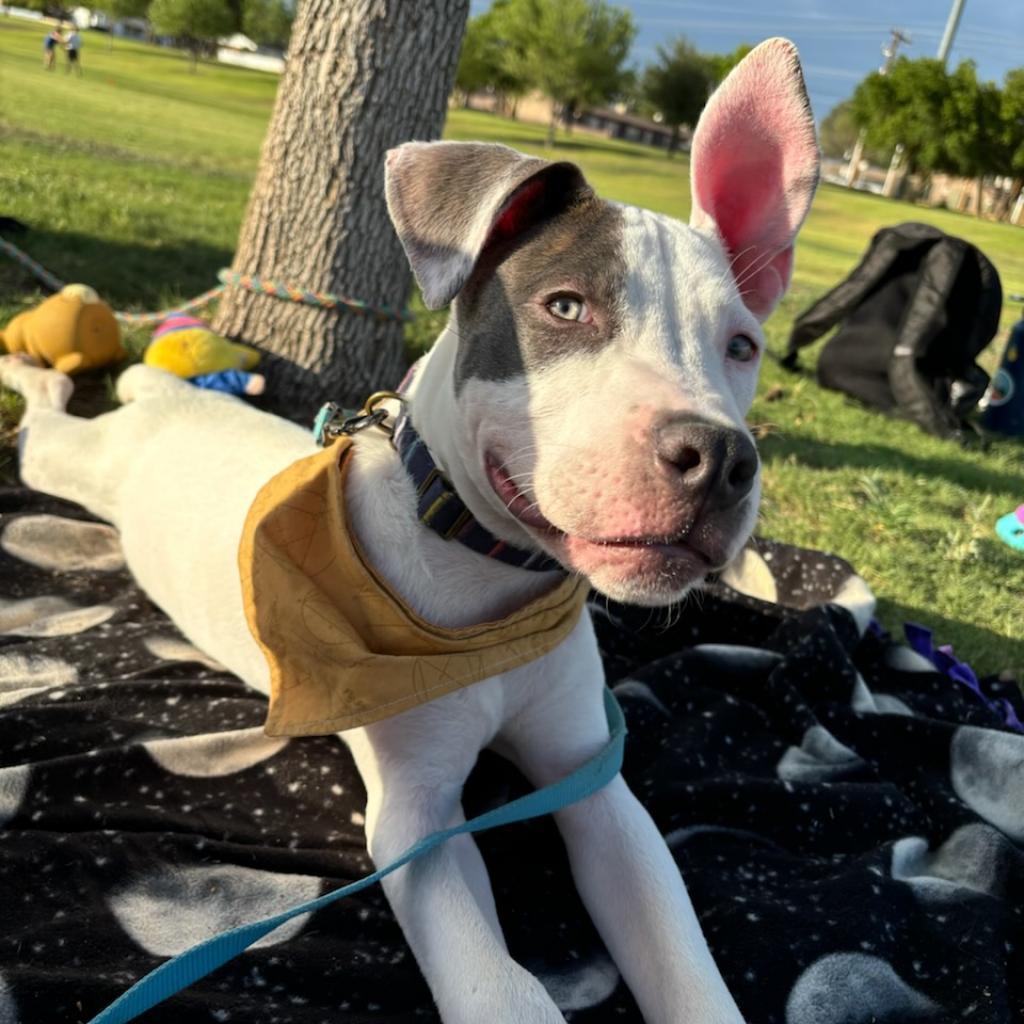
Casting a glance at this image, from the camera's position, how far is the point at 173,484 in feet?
10.4

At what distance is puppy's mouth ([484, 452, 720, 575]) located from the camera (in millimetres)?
1780

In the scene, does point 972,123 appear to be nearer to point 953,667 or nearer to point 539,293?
point 953,667

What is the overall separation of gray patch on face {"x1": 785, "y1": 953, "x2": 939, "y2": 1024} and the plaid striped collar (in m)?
1.09

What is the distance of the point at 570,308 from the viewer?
201 centimetres

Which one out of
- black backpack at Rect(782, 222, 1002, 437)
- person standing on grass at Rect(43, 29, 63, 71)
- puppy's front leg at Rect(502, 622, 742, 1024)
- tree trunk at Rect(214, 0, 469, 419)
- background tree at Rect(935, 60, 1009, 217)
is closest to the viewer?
puppy's front leg at Rect(502, 622, 742, 1024)

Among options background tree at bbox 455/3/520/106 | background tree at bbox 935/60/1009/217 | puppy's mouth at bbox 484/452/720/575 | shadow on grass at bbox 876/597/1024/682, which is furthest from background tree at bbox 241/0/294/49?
puppy's mouth at bbox 484/452/720/575

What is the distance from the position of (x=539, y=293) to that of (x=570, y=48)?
71.3m

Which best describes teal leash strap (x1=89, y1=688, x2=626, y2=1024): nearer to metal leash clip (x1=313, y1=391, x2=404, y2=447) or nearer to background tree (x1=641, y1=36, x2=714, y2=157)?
metal leash clip (x1=313, y1=391, x2=404, y2=447)

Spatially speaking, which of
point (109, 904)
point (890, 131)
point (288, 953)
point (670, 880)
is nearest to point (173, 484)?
point (109, 904)

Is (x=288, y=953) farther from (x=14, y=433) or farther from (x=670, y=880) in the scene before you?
(x=14, y=433)

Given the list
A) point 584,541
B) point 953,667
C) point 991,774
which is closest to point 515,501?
point 584,541

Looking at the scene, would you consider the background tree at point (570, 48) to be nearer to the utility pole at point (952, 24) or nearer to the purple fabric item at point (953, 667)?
the utility pole at point (952, 24)

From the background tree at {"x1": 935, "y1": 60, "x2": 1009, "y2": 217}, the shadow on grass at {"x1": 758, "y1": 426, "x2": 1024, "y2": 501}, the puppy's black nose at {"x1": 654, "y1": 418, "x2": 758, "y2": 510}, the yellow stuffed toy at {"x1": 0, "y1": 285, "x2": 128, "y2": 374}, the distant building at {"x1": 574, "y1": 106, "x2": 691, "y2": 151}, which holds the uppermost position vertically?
the distant building at {"x1": 574, "y1": 106, "x2": 691, "y2": 151}

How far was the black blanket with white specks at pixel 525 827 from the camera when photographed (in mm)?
2010
